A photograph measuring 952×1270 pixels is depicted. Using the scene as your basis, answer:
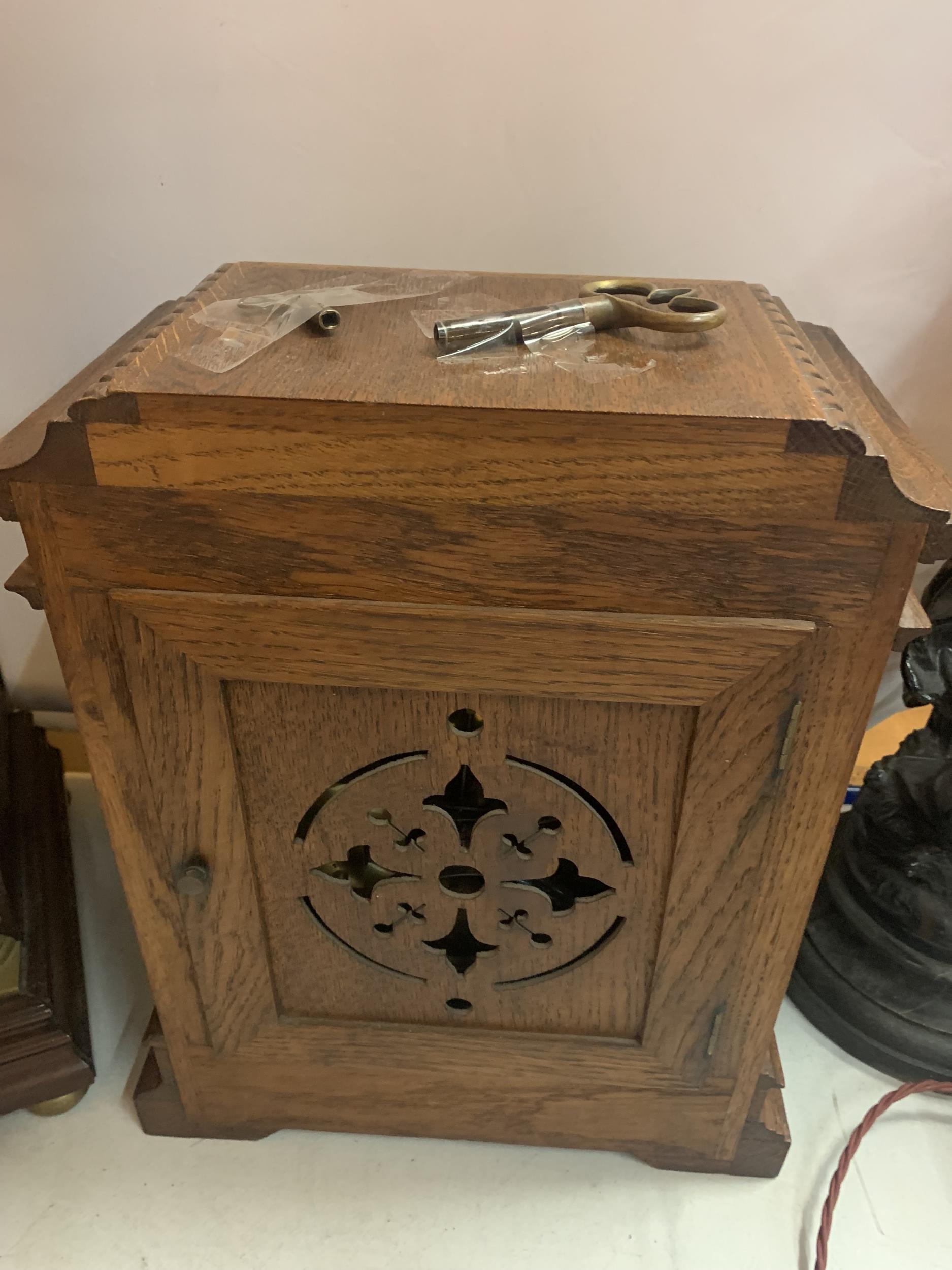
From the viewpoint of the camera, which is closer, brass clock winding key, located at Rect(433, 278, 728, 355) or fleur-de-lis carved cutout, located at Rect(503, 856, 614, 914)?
brass clock winding key, located at Rect(433, 278, 728, 355)

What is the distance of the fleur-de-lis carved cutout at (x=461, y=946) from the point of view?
0.71 metres

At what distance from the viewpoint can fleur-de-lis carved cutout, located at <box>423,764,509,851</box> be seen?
0.63 m

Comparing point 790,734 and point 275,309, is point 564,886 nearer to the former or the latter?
point 790,734

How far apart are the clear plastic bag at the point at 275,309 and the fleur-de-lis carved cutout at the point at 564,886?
40 centimetres

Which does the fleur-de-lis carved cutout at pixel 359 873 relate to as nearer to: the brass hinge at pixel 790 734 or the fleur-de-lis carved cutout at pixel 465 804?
the fleur-de-lis carved cutout at pixel 465 804

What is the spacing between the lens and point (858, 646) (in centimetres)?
53

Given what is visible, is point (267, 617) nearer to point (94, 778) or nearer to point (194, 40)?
point (94, 778)

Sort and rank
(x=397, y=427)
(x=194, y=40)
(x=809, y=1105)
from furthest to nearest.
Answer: (x=809, y=1105) < (x=194, y=40) < (x=397, y=427)

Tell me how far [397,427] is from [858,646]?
289mm

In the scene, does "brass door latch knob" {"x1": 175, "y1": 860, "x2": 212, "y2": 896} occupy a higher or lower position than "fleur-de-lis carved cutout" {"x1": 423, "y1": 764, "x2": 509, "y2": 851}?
lower

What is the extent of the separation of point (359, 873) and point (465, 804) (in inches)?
5.0

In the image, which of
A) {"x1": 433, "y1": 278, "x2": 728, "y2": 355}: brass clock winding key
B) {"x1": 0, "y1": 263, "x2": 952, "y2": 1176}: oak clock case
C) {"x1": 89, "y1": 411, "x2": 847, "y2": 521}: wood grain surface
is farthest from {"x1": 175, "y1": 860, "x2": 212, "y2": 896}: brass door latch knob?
{"x1": 433, "y1": 278, "x2": 728, "y2": 355}: brass clock winding key

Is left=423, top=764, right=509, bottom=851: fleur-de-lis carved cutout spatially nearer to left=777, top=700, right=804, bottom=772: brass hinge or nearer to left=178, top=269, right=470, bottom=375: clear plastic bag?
left=777, top=700, right=804, bottom=772: brass hinge

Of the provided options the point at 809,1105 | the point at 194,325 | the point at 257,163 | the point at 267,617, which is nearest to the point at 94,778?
the point at 267,617
